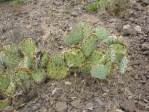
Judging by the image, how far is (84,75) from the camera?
387 cm

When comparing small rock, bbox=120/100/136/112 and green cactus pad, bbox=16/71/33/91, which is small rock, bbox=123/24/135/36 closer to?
small rock, bbox=120/100/136/112

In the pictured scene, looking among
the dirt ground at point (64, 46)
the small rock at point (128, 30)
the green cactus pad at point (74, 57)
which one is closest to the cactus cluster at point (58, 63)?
the green cactus pad at point (74, 57)

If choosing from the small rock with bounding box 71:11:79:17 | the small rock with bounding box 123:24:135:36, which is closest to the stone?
the small rock with bounding box 123:24:135:36

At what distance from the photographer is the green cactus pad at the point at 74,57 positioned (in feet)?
12.2

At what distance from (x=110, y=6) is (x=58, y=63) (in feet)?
4.81

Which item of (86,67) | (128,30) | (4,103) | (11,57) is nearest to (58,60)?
(86,67)

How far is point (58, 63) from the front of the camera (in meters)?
3.72

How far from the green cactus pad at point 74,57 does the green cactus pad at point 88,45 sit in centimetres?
8

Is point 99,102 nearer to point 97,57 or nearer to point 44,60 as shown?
point 97,57

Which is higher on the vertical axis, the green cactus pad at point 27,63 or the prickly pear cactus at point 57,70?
the green cactus pad at point 27,63

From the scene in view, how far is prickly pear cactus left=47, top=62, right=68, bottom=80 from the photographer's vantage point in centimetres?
371

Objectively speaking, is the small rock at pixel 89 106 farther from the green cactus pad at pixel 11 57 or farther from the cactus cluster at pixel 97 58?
the green cactus pad at pixel 11 57

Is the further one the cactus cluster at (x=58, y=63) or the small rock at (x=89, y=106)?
the cactus cluster at (x=58, y=63)

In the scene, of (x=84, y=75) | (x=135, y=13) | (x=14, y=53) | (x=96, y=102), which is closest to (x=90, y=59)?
(x=84, y=75)
